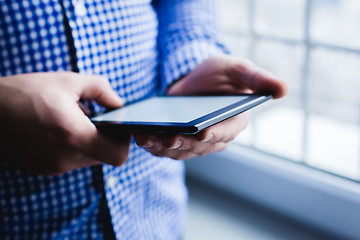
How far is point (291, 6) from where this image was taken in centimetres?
93

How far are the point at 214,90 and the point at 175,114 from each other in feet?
0.46

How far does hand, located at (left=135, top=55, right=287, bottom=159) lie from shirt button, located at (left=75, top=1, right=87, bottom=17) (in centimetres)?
19

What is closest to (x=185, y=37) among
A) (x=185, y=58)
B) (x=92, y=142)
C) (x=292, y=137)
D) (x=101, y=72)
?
(x=185, y=58)

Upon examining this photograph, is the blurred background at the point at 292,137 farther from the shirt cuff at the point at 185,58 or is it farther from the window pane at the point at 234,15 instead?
the shirt cuff at the point at 185,58

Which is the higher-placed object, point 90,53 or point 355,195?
point 90,53

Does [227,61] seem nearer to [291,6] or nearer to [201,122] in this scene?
[201,122]

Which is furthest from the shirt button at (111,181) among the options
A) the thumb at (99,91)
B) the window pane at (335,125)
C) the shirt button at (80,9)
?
the window pane at (335,125)

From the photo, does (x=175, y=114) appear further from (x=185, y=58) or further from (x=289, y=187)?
(x=289, y=187)

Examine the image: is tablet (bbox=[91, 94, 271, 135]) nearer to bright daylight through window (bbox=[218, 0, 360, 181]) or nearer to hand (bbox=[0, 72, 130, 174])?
hand (bbox=[0, 72, 130, 174])

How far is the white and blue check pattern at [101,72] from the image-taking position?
1.54 feet

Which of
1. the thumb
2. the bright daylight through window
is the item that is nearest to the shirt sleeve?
the thumb

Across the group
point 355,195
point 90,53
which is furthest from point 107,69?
point 355,195

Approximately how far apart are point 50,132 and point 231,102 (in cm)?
22

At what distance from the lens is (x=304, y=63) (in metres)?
0.85
